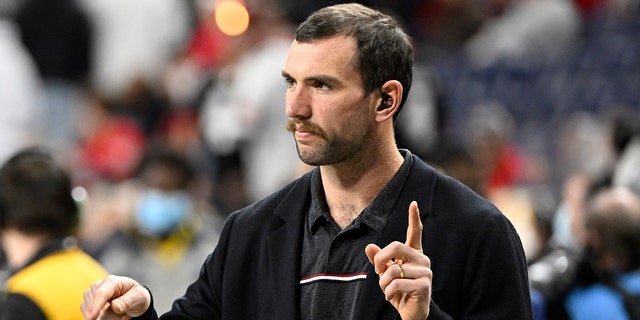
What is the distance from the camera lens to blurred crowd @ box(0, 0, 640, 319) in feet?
28.0

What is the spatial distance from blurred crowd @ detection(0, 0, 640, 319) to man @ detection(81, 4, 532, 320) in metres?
2.06

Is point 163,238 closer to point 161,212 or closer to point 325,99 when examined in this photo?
point 161,212

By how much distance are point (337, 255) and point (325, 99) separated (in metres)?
0.41

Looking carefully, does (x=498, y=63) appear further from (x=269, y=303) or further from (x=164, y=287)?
(x=269, y=303)

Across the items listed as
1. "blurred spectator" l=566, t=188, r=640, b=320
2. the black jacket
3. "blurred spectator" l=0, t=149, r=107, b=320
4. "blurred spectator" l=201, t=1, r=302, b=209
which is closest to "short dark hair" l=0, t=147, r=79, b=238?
"blurred spectator" l=0, t=149, r=107, b=320

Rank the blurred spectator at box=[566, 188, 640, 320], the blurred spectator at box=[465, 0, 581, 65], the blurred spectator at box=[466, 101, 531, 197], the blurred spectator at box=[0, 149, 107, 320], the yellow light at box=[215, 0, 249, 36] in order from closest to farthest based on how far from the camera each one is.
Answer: the blurred spectator at box=[0, 149, 107, 320] < the blurred spectator at box=[566, 188, 640, 320] < the blurred spectator at box=[466, 101, 531, 197] < the blurred spectator at box=[465, 0, 581, 65] < the yellow light at box=[215, 0, 249, 36]

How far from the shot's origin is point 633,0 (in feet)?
35.2

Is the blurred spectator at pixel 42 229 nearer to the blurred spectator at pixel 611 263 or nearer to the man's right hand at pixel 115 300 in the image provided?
the man's right hand at pixel 115 300

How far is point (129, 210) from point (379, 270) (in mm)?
6093

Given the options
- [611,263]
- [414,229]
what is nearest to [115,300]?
[414,229]

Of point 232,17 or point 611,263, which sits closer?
point 611,263

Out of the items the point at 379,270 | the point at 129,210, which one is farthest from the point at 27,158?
the point at 129,210

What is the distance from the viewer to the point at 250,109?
993 cm

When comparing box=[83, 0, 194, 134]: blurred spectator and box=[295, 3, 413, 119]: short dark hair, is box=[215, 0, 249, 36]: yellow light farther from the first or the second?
box=[295, 3, 413, 119]: short dark hair
